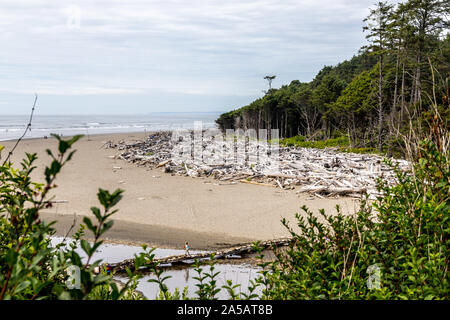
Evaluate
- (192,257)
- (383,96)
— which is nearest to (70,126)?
(383,96)

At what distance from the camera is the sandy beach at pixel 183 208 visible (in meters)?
10.5

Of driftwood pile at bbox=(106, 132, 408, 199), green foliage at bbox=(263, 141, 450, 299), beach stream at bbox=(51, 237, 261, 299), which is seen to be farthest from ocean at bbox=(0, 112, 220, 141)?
green foliage at bbox=(263, 141, 450, 299)

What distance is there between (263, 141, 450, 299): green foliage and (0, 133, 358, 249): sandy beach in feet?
13.8

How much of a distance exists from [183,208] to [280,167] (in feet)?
28.1

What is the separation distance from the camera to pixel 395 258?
7.79ft

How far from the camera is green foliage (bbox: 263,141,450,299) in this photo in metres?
2.13

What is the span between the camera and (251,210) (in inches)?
523

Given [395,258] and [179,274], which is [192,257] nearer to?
[179,274]

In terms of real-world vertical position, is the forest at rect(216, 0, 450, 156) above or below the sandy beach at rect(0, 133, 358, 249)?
above

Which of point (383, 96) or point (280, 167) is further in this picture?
point (383, 96)

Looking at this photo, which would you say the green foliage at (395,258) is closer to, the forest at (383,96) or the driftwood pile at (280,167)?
the forest at (383,96)

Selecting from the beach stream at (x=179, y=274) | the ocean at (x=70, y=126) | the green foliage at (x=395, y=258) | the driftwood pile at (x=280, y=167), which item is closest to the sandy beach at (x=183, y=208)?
→ the beach stream at (x=179, y=274)

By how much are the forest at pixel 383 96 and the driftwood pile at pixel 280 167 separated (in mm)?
2331

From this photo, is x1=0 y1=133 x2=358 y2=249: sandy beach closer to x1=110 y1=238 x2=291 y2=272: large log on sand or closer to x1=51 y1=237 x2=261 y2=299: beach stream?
x1=51 y1=237 x2=261 y2=299: beach stream
